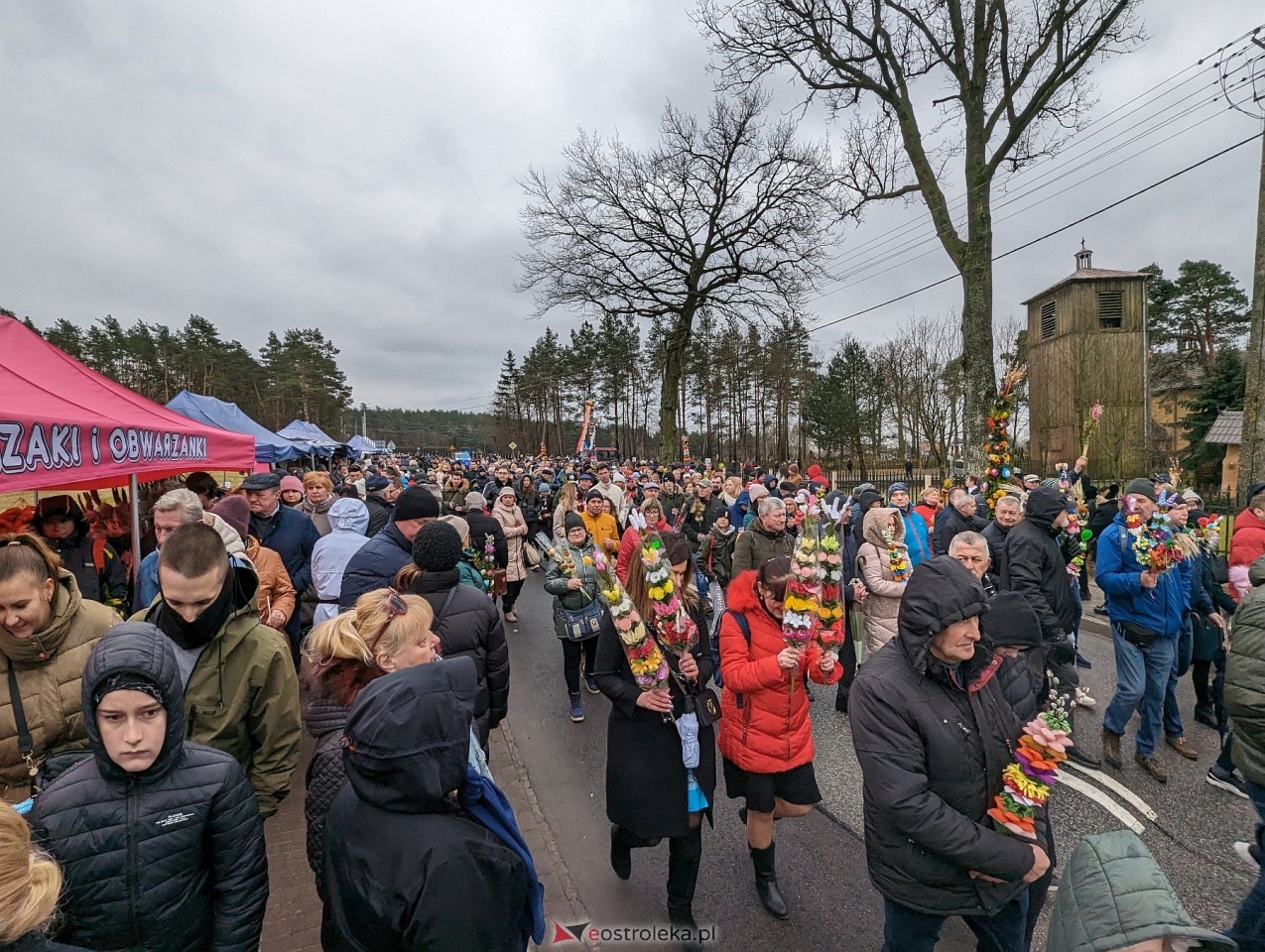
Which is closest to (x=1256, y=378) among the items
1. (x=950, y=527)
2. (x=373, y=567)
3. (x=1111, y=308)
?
(x=950, y=527)

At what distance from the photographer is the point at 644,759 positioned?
2.89 m

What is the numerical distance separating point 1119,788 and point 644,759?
3792mm

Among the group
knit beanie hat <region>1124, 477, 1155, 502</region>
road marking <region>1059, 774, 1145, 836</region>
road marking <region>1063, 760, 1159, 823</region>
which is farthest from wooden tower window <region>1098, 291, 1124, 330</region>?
road marking <region>1059, 774, 1145, 836</region>

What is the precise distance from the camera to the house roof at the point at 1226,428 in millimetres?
19797

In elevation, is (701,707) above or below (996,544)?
below

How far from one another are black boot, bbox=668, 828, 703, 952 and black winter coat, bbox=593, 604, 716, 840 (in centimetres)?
10

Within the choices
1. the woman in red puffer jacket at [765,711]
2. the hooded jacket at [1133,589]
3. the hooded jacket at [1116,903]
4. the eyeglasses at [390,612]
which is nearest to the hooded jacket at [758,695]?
the woman in red puffer jacket at [765,711]

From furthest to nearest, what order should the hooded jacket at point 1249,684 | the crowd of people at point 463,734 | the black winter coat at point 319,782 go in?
the hooded jacket at point 1249,684 < the black winter coat at point 319,782 < the crowd of people at point 463,734

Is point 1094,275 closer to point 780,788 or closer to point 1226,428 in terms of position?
point 1226,428

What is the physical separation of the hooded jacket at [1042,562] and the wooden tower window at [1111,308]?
37.4 meters

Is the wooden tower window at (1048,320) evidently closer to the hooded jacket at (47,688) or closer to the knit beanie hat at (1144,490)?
the knit beanie hat at (1144,490)

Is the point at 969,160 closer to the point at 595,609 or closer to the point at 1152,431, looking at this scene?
the point at 595,609

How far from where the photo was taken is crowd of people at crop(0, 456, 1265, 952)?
4.64ft

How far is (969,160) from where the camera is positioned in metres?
13.1
